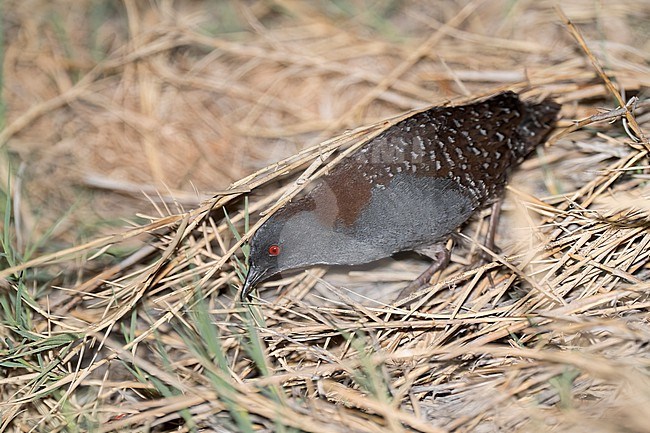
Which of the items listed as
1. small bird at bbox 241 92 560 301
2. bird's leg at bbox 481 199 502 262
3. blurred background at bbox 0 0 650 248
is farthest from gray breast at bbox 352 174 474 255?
blurred background at bbox 0 0 650 248

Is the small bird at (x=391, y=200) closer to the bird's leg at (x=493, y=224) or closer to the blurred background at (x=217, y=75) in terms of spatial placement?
the bird's leg at (x=493, y=224)

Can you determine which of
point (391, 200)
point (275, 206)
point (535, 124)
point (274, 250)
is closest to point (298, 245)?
point (274, 250)

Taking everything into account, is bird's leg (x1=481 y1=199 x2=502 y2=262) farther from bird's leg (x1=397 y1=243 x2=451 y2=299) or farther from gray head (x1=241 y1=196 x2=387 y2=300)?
gray head (x1=241 y1=196 x2=387 y2=300)

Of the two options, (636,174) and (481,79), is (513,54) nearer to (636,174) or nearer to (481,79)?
(481,79)

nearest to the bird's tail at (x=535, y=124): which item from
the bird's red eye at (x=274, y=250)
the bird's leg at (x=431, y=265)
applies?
the bird's leg at (x=431, y=265)

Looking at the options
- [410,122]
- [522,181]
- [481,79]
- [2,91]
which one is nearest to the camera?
[410,122]

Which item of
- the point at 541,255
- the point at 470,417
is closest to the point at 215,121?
the point at 541,255
